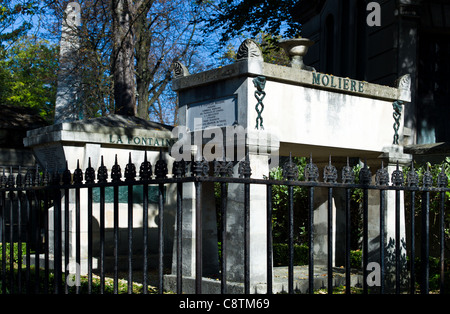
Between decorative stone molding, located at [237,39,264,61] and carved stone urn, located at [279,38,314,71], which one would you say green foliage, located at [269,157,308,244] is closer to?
carved stone urn, located at [279,38,314,71]

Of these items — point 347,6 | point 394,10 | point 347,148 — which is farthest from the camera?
point 347,6

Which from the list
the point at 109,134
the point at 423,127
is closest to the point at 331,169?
the point at 109,134

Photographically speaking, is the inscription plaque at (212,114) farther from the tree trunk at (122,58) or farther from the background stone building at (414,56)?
the tree trunk at (122,58)

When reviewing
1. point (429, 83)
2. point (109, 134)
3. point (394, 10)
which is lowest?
point (109, 134)

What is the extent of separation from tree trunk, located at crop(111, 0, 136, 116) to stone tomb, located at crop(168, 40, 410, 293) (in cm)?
844

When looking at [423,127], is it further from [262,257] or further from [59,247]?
[59,247]

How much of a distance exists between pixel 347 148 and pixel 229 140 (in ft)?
7.06

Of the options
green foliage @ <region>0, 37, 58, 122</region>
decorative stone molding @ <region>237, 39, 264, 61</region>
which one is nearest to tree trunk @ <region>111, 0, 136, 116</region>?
decorative stone molding @ <region>237, 39, 264, 61</region>

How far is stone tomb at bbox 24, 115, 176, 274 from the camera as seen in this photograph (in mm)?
12242

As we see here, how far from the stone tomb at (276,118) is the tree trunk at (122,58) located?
8445mm

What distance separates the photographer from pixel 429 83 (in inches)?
640

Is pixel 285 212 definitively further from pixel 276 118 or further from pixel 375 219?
pixel 276 118

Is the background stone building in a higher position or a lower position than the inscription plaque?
higher

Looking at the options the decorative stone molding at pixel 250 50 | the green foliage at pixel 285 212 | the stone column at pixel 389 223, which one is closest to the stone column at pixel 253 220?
the decorative stone molding at pixel 250 50
